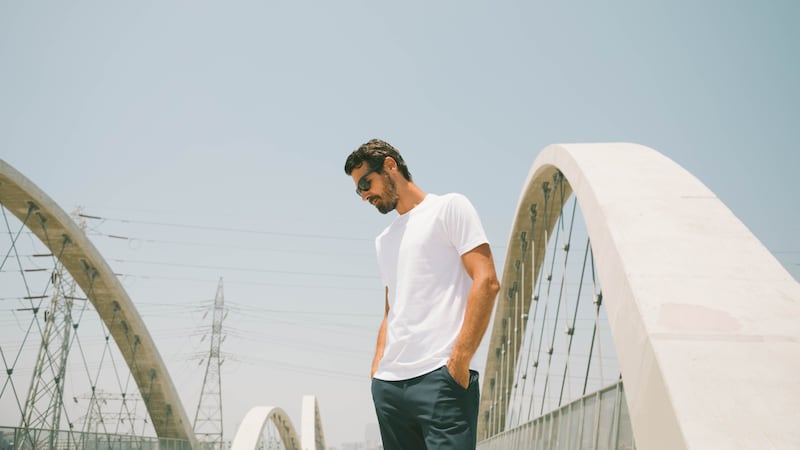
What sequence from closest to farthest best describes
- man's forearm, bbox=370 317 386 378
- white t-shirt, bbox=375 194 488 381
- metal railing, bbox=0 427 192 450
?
white t-shirt, bbox=375 194 488 381 → man's forearm, bbox=370 317 386 378 → metal railing, bbox=0 427 192 450

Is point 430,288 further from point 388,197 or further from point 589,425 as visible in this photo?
point 589,425

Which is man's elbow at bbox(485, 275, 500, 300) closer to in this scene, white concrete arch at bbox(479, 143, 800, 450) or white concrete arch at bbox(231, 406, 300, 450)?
white concrete arch at bbox(479, 143, 800, 450)

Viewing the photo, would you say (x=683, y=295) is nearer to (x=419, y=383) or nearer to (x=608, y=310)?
(x=608, y=310)

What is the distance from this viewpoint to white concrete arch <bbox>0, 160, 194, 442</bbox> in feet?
52.9

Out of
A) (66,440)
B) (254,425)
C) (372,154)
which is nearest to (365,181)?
(372,154)

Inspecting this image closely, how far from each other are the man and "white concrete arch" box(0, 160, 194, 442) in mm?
14446

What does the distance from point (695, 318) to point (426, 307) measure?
1.18m

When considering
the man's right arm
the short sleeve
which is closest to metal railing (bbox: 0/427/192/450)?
the man's right arm

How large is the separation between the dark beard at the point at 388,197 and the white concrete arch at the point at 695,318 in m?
1.12

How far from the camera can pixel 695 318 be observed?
9.12 feet

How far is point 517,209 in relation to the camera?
14992 millimetres

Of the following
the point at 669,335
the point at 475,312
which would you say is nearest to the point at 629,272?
the point at 669,335

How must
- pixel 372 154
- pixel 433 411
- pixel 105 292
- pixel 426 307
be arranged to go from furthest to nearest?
pixel 105 292 → pixel 372 154 → pixel 426 307 → pixel 433 411

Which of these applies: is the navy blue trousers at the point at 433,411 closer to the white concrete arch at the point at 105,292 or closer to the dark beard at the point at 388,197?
the dark beard at the point at 388,197
